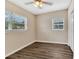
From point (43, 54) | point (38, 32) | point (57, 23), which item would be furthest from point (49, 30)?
point (43, 54)

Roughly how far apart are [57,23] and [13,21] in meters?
3.24

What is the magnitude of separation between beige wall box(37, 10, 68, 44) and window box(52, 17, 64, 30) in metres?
0.21

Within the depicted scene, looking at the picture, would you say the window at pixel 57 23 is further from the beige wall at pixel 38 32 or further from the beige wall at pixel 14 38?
the beige wall at pixel 14 38

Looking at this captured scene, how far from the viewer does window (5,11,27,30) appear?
3.77m

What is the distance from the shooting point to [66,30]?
604 cm

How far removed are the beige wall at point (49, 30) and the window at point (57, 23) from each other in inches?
8.4

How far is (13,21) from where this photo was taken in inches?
167

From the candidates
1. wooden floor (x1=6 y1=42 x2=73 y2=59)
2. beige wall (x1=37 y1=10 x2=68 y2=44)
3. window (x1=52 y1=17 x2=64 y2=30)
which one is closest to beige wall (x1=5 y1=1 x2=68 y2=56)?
beige wall (x1=37 y1=10 x2=68 y2=44)

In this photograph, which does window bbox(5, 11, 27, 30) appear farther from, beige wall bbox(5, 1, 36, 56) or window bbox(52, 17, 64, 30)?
window bbox(52, 17, 64, 30)

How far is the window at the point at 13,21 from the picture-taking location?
3766 millimetres

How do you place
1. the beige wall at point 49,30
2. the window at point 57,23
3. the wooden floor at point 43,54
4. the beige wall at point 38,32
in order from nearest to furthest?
1. the wooden floor at point 43,54
2. the beige wall at point 38,32
3. the beige wall at point 49,30
4. the window at point 57,23

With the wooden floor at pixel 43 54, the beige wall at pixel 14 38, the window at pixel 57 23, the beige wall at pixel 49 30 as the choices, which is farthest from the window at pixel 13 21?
the window at pixel 57 23
